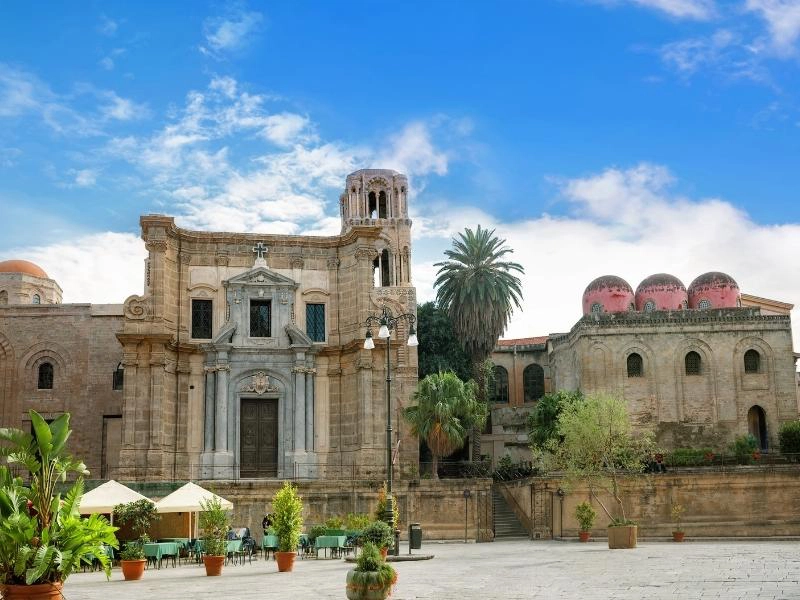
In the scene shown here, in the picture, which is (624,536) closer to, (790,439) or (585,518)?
(585,518)

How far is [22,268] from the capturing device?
6394 cm

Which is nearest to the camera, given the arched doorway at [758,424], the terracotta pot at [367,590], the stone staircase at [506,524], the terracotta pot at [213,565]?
the terracotta pot at [367,590]

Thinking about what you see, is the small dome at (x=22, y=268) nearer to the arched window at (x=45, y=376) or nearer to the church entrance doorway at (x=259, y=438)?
the arched window at (x=45, y=376)

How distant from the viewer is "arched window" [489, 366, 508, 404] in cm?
6219

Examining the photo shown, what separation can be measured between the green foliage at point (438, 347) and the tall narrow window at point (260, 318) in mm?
16172

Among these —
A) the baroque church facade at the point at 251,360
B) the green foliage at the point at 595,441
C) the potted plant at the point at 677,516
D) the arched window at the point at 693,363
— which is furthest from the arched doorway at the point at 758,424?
the baroque church facade at the point at 251,360

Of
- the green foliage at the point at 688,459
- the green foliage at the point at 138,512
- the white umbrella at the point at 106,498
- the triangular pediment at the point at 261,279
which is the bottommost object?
the green foliage at the point at 138,512

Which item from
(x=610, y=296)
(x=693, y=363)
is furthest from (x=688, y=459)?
(x=610, y=296)

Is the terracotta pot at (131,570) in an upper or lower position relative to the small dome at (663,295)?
lower

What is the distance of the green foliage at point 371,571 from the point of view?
51.2 ft

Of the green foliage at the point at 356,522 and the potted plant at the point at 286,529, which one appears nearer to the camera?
the potted plant at the point at 286,529

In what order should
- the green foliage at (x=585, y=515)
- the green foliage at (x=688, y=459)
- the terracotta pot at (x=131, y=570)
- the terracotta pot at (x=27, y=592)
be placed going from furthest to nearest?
the green foliage at (x=688, y=459) → the green foliage at (x=585, y=515) → the terracotta pot at (x=131, y=570) → the terracotta pot at (x=27, y=592)

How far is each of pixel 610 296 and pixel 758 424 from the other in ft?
36.8

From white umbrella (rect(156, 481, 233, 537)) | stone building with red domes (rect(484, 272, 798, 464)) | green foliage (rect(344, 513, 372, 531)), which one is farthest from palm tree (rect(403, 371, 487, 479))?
white umbrella (rect(156, 481, 233, 537))
